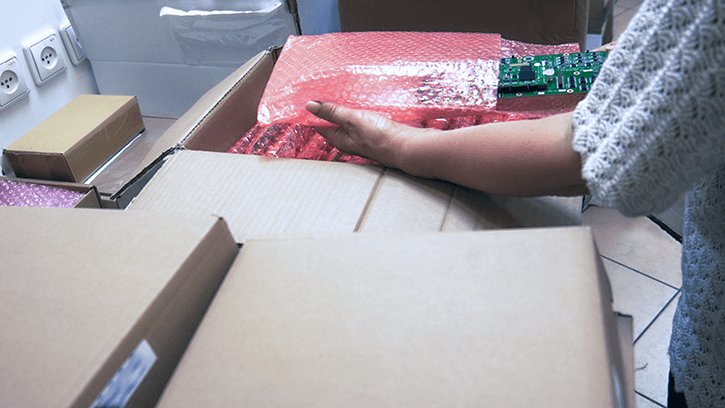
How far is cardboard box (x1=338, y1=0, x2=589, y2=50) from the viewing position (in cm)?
88

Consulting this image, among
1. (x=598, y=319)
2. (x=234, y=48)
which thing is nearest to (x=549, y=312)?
(x=598, y=319)

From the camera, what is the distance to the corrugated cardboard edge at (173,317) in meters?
0.31

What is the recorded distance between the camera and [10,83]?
3.49 feet

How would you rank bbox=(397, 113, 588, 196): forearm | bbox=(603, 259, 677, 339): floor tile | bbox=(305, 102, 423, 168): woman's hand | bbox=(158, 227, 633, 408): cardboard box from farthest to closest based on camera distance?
bbox=(603, 259, 677, 339): floor tile, bbox=(305, 102, 423, 168): woman's hand, bbox=(397, 113, 588, 196): forearm, bbox=(158, 227, 633, 408): cardboard box

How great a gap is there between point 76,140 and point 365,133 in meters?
0.66

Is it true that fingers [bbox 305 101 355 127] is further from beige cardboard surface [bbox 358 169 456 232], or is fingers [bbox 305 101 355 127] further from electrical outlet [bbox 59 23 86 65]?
electrical outlet [bbox 59 23 86 65]

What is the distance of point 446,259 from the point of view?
347 mm

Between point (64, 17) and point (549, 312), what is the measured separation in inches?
53.0

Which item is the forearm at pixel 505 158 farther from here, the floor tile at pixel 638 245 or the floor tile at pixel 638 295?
the floor tile at pixel 638 245

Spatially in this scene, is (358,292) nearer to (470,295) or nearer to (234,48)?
(470,295)

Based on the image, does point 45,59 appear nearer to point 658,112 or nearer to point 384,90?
point 384,90

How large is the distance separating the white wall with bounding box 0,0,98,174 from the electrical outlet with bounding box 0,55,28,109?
15mm

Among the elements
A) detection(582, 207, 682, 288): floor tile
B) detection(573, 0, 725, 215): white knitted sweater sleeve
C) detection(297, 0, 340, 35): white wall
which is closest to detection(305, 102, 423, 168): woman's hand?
detection(573, 0, 725, 215): white knitted sweater sleeve

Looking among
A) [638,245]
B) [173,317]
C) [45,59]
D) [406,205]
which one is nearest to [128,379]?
[173,317]
